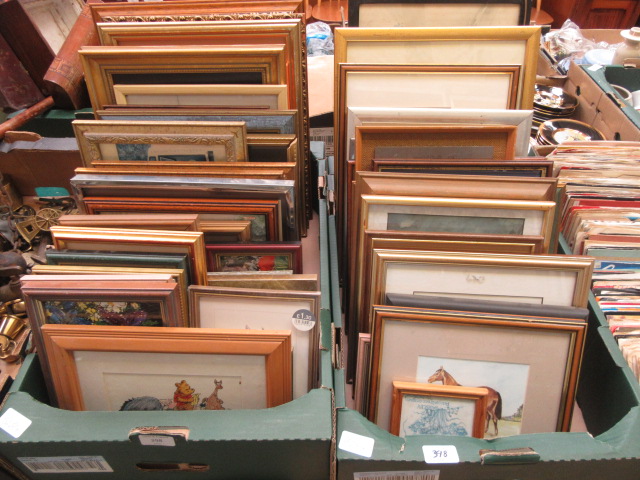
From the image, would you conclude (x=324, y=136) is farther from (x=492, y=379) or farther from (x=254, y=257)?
(x=492, y=379)

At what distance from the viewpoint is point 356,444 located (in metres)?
0.80

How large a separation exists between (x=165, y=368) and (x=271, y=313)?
0.21 metres

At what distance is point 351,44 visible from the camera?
1256 mm

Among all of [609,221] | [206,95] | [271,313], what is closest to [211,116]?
[206,95]

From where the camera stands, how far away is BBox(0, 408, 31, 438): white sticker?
0.79 m

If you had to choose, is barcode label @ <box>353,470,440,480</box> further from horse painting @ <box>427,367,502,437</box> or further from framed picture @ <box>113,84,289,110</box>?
framed picture @ <box>113,84,289,110</box>

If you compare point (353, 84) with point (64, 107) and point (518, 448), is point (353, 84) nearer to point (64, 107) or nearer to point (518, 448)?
point (518, 448)

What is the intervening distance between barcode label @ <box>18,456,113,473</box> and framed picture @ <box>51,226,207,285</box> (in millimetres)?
359

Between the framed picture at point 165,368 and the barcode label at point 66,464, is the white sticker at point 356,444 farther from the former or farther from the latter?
the barcode label at point 66,464

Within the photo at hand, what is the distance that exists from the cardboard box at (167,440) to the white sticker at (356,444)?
23mm

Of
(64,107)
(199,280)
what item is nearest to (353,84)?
(199,280)

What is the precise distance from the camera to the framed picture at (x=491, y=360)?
850mm

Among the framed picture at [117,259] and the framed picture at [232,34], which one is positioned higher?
the framed picture at [232,34]

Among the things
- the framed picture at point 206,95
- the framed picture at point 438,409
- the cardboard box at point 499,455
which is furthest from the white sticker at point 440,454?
the framed picture at point 206,95
